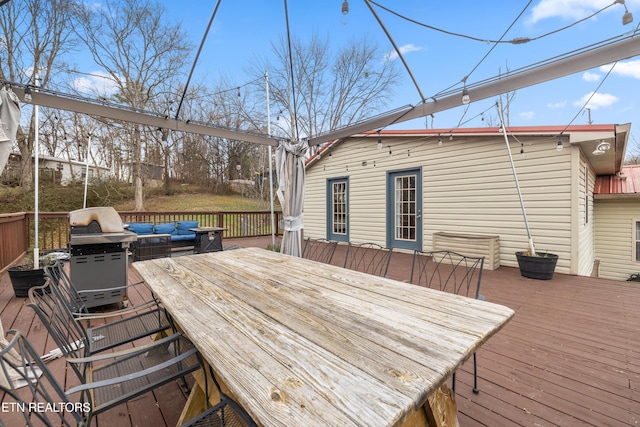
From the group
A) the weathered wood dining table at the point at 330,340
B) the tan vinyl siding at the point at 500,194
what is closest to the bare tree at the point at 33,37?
the weathered wood dining table at the point at 330,340

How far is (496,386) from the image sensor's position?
1792mm

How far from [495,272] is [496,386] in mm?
3398

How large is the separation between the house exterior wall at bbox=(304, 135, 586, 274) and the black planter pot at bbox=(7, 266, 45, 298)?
5815 millimetres

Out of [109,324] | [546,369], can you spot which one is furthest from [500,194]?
[109,324]

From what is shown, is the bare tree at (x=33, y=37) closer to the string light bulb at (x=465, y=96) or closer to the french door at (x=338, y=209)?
the french door at (x=338, y=209)

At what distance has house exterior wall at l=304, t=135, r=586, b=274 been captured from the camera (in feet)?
14.9

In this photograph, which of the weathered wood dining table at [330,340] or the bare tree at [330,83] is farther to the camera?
the bare tree at [330,83]

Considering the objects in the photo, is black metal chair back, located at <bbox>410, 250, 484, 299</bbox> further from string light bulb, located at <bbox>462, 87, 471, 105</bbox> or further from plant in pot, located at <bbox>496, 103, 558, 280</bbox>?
string light bulb, located at <bbox>462, 87, 471, 105</bbox>

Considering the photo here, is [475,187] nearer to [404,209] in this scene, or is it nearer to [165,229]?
[404,209]

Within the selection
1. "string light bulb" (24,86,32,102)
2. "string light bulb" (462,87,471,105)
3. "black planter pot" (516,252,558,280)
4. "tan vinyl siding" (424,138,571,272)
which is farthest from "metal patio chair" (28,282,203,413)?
"tan vinyl siding" (424,138,571,272)

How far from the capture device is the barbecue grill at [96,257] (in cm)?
277

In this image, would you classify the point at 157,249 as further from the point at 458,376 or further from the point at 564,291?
the point at 564,291

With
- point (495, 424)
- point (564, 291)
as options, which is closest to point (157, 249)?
point (495, 424)

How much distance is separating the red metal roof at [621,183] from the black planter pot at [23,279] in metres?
10.7
